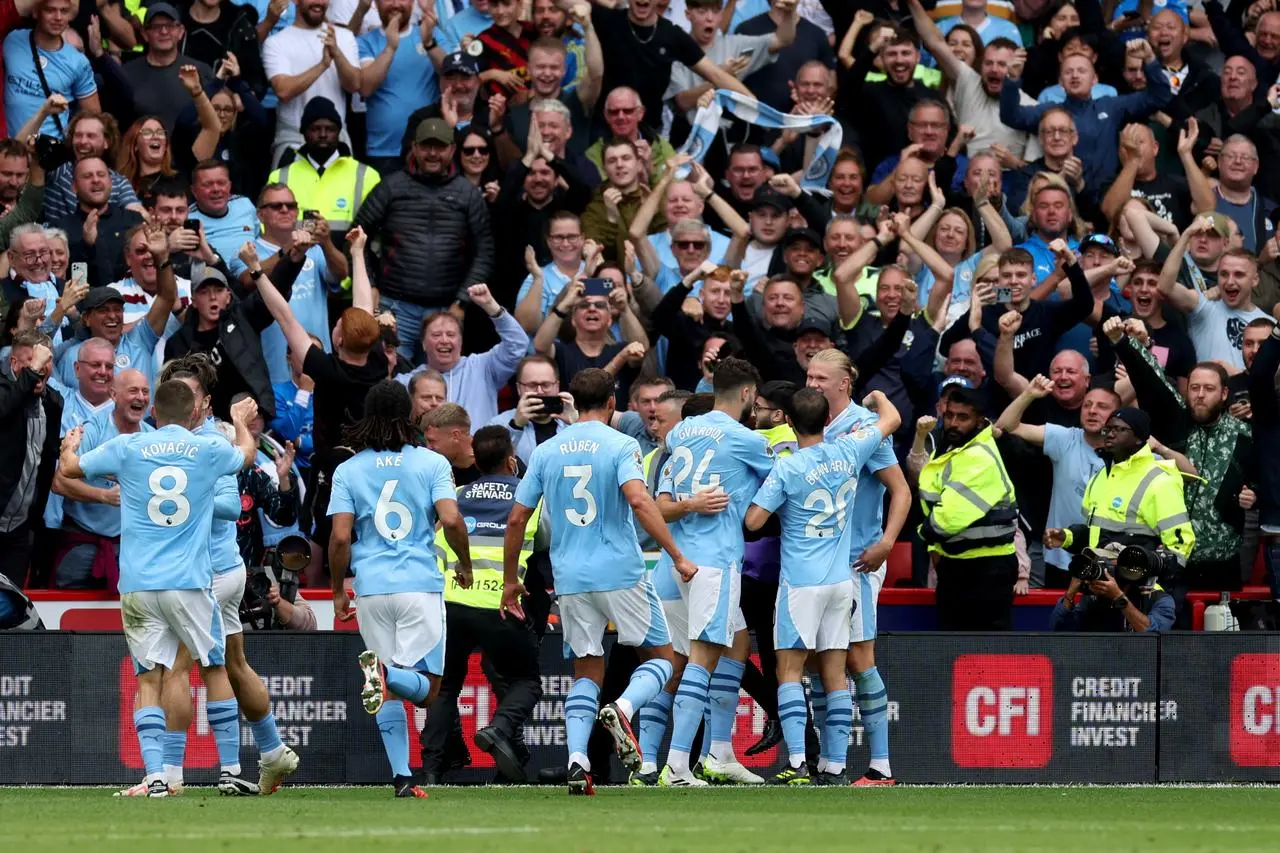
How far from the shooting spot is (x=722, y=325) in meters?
16.6

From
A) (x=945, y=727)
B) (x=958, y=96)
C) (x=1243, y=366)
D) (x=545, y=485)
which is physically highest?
(x=958, y=96)

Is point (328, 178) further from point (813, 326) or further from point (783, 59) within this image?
point (783, 59)

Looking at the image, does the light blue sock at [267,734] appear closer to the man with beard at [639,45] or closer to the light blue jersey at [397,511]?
the light blue jersey at [397,511]

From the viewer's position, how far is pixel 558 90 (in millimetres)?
18234

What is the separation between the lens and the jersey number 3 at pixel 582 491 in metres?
12.0

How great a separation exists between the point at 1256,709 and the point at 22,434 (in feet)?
26.7

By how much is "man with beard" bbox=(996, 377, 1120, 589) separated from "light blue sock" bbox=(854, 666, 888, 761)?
11.3 feet

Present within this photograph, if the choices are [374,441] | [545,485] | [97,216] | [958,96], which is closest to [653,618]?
[545,485]

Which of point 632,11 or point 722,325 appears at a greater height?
point 632,11

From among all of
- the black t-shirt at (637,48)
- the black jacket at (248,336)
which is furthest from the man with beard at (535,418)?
the black t-shirt at (637,48)

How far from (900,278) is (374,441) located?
5867 millimetres

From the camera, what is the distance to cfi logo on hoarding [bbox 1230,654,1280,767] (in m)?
14.3

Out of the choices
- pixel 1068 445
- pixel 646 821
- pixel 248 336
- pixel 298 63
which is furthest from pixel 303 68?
pixel 646 821

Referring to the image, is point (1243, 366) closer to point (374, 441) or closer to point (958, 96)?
point (958, 96)
